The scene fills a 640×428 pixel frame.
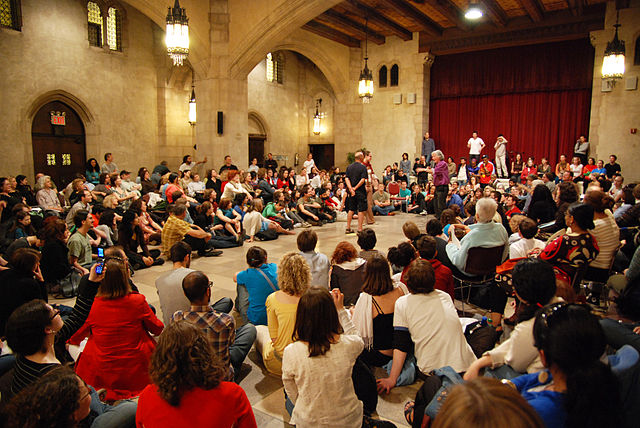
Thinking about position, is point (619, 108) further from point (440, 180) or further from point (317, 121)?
point (317, 121)

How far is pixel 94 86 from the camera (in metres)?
12.0

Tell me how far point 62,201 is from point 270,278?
7240mm

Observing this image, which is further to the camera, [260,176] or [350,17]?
[350,17]

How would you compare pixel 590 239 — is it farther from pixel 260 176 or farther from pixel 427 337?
pixel 260 176

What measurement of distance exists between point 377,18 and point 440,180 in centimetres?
622

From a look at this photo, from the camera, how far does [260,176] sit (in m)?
11.8

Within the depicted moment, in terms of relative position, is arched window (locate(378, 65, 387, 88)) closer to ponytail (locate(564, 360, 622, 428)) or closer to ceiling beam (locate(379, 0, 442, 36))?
ceiling beam (locate(379, 0, 442, 36))

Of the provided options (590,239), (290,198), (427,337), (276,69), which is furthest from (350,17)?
(427,337)

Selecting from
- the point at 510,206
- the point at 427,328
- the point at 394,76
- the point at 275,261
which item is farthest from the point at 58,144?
the point at 427,328

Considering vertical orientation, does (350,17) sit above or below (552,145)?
above

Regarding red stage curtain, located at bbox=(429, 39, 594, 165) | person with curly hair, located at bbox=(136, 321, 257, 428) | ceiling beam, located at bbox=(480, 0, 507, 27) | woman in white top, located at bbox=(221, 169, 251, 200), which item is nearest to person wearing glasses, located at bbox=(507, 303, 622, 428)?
person with curly hair, located at bbox=(136, 321, 257, 428)

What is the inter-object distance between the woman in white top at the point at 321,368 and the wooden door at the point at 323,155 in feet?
55.8

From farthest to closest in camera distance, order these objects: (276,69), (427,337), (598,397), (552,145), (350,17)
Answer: (276,69) < (552,145) < (350,17) < (427,337) < (598,397)

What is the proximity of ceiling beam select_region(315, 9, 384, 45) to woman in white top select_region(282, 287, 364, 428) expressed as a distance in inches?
491
